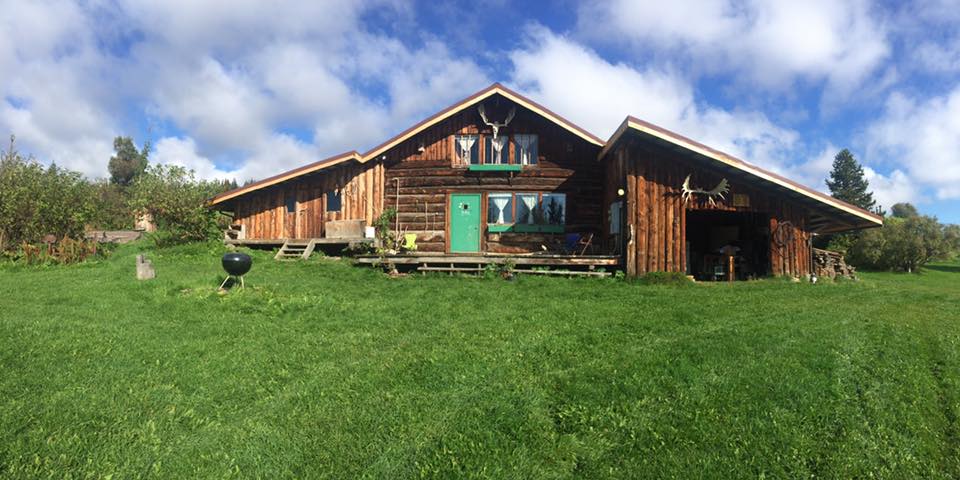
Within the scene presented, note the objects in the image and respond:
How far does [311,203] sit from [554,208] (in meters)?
9.50

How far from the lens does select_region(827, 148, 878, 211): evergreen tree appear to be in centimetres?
5456

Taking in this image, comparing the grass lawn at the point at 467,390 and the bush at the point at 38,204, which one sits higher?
the bush at the point at 38,204

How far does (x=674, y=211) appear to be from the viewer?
1351 centimetres

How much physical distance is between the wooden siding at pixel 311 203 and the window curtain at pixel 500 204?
4.44 metres

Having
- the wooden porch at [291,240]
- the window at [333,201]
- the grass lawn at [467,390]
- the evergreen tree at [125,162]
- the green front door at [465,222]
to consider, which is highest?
the evergreen tree at [125,162]

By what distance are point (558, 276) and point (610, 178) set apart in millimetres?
4528

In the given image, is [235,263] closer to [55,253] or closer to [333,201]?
[333,201]

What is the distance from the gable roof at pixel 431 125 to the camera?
1689 centimetres

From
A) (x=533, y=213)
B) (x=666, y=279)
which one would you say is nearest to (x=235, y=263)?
(x=666, y=279)

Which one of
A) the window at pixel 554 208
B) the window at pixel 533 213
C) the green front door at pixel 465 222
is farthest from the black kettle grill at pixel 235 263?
the window at pixel 554 208

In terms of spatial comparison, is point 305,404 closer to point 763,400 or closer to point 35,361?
point 35,361

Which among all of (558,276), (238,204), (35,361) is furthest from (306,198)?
(35,361)

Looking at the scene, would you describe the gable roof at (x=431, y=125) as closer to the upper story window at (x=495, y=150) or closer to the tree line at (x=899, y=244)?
the upper story window at (x=495, y=150)

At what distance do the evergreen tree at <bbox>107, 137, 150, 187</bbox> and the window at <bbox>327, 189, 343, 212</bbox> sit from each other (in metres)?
60.1
